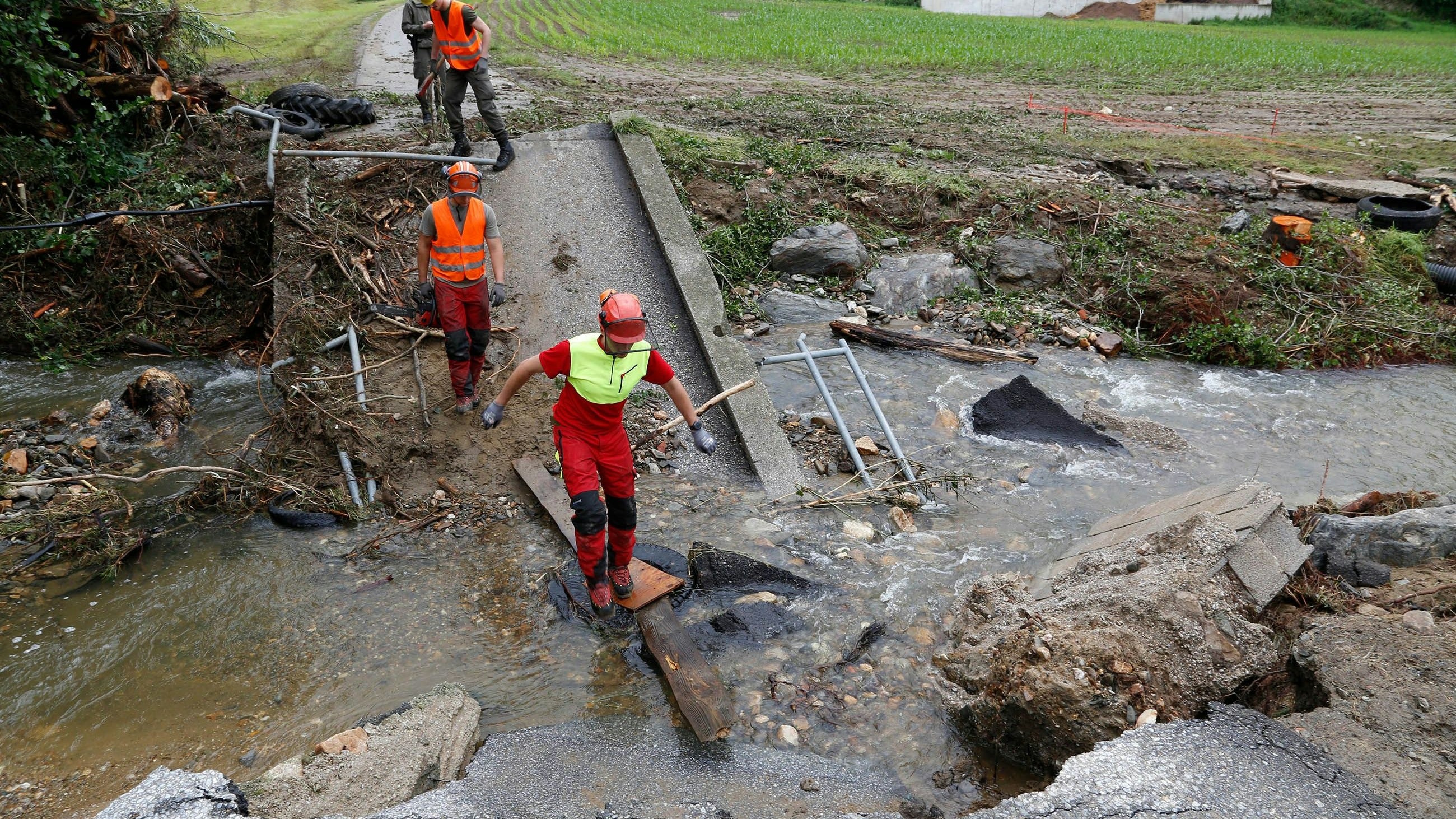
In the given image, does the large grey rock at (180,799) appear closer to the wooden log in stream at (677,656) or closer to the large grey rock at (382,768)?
the large grey rock at (382,768)

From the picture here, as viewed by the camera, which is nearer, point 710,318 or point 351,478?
point 351,478

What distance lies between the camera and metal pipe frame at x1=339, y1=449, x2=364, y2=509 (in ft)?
18.9

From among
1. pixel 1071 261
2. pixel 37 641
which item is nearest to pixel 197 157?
pixel 37 641

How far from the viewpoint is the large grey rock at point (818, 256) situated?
30.9ft

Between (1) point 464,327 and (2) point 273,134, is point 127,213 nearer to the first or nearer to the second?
(2) point 273,134

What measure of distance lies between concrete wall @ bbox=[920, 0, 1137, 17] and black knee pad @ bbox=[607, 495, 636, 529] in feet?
128

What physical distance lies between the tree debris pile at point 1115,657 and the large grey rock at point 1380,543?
89cm

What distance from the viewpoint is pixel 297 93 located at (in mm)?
10039

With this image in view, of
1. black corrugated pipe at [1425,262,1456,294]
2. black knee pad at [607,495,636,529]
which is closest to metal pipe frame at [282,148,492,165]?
black knee pad at [607,495,636,529]

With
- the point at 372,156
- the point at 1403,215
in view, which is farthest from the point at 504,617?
the point at 1403,215

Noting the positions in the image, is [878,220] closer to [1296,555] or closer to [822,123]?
[822,123]

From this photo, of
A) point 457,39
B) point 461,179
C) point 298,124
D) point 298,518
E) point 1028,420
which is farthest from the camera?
point 298,124

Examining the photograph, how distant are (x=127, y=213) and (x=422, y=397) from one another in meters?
3.05

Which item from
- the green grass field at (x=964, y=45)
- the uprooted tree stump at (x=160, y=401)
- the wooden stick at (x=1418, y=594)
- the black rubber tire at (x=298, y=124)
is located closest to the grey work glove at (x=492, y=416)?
the uprooted tree stump at (x=160, y=401)
